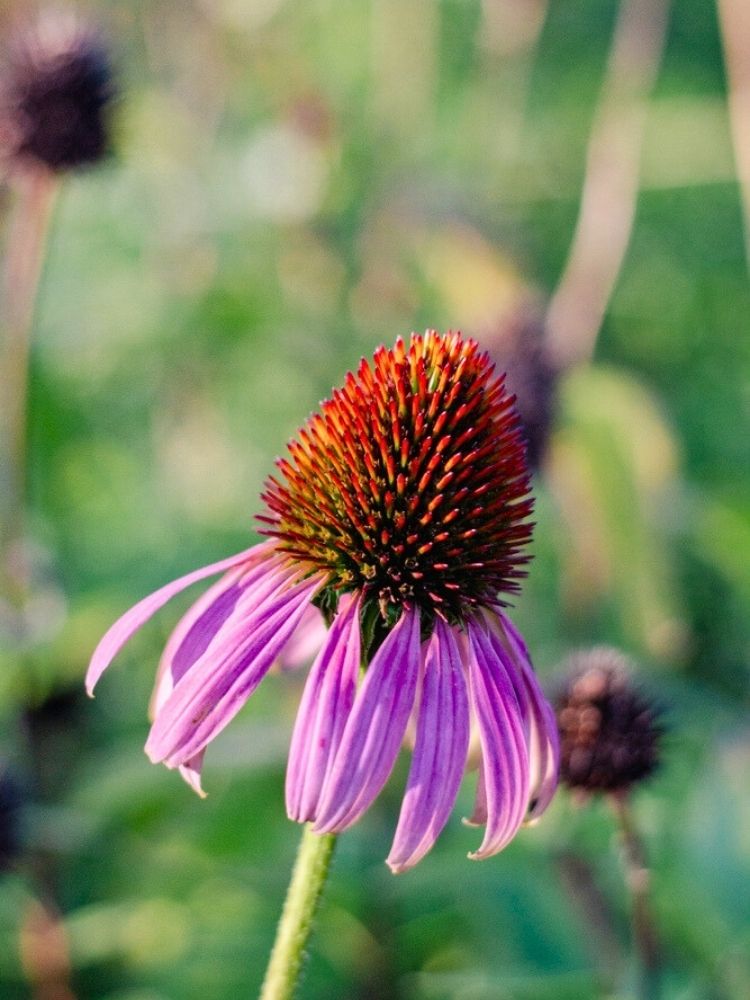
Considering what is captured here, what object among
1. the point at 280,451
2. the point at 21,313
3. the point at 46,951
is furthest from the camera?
the point at 280,451

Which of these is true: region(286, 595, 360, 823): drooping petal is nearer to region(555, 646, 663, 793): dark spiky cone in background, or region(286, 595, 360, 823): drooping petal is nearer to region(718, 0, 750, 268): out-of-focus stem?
region(555, 646, 663, 793): dark spiky cone in background

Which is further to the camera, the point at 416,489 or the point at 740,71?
the point at 740,71

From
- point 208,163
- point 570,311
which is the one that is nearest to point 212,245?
point 208,163

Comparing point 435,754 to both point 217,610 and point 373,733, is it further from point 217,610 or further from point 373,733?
point 217,610

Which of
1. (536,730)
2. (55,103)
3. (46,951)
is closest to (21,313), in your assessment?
(55,103)

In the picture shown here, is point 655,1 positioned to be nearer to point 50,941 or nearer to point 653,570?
point 653,570

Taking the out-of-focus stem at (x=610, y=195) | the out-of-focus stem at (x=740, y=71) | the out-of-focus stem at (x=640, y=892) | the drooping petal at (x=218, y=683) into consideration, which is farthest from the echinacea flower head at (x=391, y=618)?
the out-of-focus stem at (x=740, y=71)
